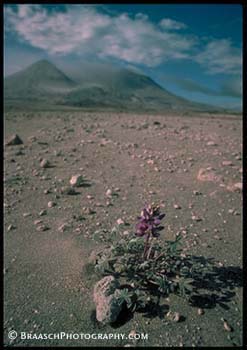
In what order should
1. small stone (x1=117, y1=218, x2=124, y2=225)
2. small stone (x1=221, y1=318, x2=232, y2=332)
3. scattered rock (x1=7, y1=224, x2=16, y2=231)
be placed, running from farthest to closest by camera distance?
small stone (x1=117, y1=218, x2=124, y2=225), scattered rock (x1=7, y1=224, x2=16, y2=231), small stone (x1=221, y1=318, x2=232, y2=332)

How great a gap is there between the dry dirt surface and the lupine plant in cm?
16

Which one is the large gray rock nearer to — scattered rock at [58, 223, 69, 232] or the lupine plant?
the lupine plant

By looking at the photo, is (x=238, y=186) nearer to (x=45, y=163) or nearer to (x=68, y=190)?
(x=68, y=190)

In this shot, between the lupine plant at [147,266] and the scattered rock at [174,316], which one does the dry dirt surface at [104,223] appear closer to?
the scattered rock at [174,316]

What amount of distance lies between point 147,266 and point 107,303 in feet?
2.14

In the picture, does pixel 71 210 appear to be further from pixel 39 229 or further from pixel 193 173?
pixel 193 173

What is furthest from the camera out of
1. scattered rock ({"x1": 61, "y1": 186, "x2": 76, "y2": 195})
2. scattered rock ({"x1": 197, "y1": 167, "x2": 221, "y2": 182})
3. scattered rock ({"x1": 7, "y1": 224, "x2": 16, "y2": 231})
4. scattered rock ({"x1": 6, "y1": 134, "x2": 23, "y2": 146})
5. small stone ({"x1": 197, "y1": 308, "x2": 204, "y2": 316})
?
scattered rock ({"x1": 6, "y1": 134, "x2": 23, "y2": 146})

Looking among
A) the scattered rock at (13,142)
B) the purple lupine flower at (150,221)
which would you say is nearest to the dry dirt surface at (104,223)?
the scattered rock at (13,142)

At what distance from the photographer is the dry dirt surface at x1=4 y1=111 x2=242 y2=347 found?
103 inches

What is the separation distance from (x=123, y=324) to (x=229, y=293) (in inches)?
46.3

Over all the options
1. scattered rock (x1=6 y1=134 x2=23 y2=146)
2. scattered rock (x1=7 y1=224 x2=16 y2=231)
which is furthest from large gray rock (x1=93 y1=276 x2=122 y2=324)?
scattered rock (x1=6 y1=134 x2=23 y2=146)

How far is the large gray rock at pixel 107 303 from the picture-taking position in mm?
2582

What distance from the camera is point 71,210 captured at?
15.1 ft

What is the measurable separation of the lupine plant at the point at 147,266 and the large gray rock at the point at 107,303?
0.08 meters
